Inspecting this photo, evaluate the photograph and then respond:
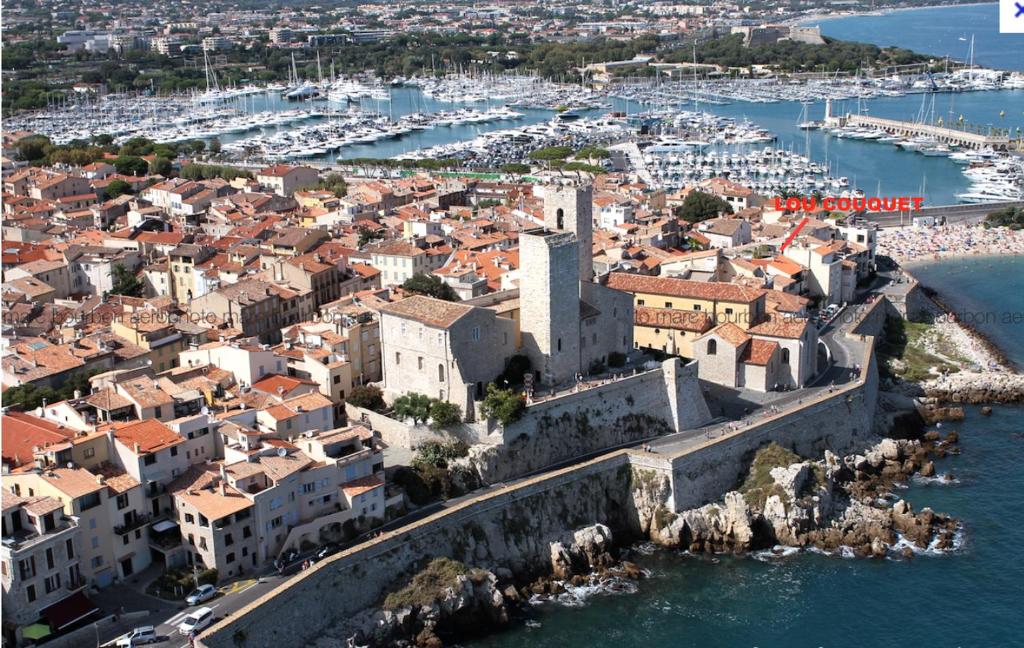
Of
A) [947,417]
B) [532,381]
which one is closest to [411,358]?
[532,381]

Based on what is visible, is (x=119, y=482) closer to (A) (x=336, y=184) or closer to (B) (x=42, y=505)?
(B) (x=42, y=505)

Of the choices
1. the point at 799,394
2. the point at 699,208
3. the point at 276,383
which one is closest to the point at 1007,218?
the point at 699,208

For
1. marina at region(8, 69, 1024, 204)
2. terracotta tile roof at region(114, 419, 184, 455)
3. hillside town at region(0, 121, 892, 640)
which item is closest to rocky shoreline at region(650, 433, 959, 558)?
hillside town at region(0, 121, 892, 640)

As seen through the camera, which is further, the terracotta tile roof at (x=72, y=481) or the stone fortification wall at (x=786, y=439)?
the stone fortification wall at (x=786, y=439)

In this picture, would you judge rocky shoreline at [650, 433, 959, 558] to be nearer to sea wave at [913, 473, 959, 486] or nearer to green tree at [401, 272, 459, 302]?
sea wave at [913, 473, 959, 486]

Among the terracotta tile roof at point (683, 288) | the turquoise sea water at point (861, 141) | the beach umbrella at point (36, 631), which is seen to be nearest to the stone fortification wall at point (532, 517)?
the beach umbrella at point (36, 631)

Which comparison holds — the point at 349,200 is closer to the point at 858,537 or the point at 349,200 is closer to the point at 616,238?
the point at 616,238

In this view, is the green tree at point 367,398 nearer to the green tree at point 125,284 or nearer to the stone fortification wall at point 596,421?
the stone fortification wall at point 596,421
